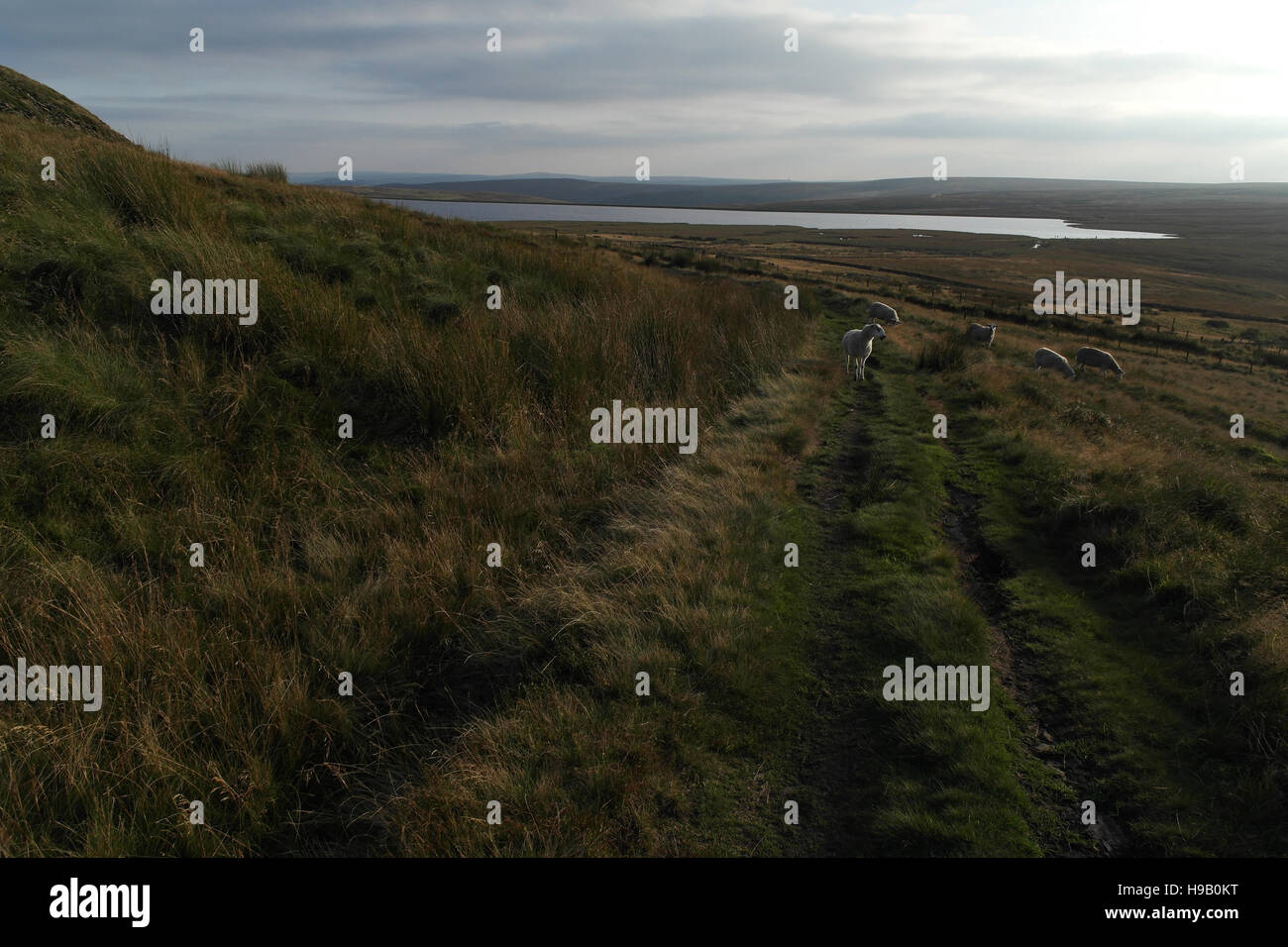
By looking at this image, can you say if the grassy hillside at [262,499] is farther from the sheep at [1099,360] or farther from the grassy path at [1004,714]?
the sheep at [1099,360]

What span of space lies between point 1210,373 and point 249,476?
38.4 m

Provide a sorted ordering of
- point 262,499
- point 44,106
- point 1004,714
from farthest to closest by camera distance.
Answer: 1. point 44,106
2. point 262,499
3. point 1004,714

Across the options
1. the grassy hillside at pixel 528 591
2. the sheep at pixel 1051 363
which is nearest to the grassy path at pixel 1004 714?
the grassy hillside at pixel 528 591

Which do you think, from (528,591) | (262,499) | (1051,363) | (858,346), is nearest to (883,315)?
(1051,363)

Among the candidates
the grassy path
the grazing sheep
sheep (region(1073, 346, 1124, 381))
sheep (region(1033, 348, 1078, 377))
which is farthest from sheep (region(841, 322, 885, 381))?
sheep (region(1073, 346, 1124, 381))

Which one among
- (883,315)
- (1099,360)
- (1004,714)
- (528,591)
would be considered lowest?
(1004,714)

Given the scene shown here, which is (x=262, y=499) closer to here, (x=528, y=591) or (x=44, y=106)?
(x=528, y=591)

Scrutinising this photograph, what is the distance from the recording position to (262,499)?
5.91 m

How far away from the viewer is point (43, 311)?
690 cm

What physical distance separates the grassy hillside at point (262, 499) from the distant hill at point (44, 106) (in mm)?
17659

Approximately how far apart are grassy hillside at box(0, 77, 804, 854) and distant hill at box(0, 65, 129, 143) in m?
17.7

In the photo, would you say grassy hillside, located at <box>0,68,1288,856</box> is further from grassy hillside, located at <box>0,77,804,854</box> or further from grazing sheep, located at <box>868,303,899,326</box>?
grazing sheep, located at <box>868,303,899,326</box>

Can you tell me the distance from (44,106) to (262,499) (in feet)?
107

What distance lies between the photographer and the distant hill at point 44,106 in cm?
2288
